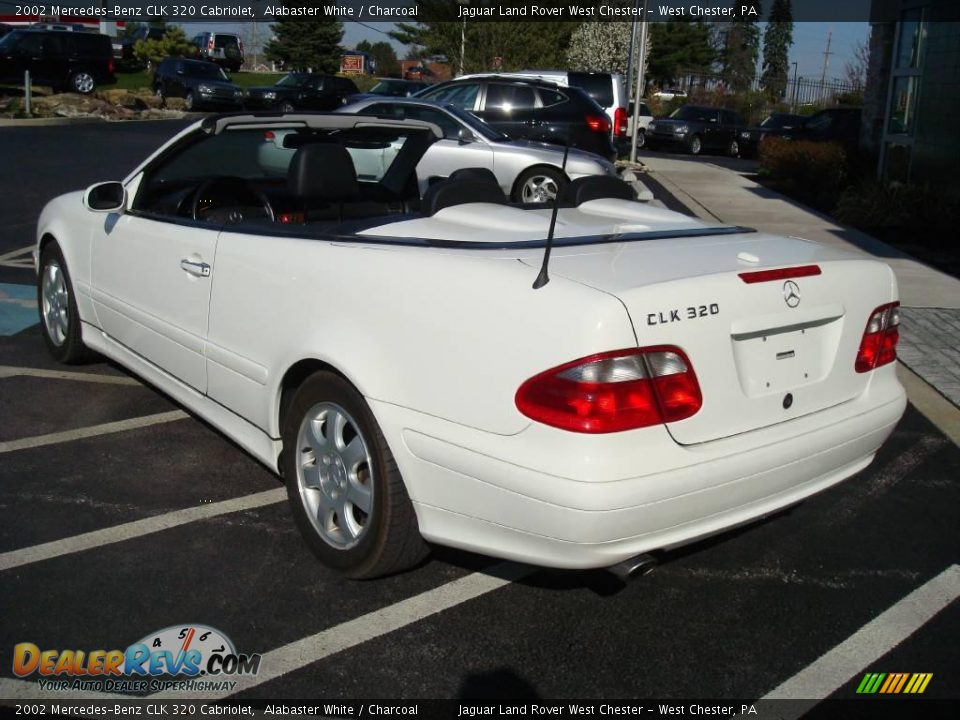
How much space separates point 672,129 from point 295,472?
28.8m

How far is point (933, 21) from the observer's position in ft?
50.0

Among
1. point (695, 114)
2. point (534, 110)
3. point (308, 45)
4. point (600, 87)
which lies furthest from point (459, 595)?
point (308, 45)

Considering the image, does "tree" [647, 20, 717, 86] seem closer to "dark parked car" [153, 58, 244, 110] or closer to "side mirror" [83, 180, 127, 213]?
"dark parked car" [153, 58, 244, 110]

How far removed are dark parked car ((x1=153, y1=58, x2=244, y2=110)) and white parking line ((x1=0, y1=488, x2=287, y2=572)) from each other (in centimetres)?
3021

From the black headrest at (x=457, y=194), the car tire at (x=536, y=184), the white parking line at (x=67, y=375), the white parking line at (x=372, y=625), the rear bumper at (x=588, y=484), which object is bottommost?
the white parking line at (x=372, y=625)

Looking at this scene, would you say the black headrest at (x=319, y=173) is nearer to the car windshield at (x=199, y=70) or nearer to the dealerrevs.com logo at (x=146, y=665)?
the dealerrevs.com logo at (x=146, y=665)

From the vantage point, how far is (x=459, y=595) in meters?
3.52

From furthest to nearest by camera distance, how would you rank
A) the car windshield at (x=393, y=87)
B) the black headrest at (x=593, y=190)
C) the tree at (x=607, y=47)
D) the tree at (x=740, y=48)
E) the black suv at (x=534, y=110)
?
1. the tree at (x=740, y=48)
2. the tree at (x=607, y=47)
3. the car windshield at (x=393, y=87)
4. the black suv at (x=534, y=110)
5. the black headrest at (x=593, y=190)

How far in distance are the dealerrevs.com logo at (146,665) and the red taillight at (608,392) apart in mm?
1213

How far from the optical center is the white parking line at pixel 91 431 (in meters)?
4.80

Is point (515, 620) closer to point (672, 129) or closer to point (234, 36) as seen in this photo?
point (672, 129)

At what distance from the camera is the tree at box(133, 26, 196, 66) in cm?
4347

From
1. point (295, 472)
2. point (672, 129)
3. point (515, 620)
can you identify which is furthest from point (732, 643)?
point (672, 129)

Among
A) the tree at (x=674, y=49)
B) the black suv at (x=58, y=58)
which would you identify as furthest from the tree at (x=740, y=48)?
the black suv at (x=58, y=58)
